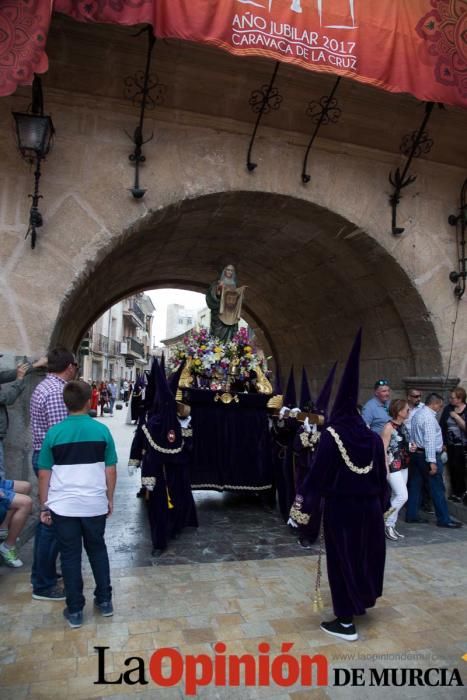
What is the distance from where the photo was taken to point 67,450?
11.0ft

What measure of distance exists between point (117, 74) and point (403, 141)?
12.8ft

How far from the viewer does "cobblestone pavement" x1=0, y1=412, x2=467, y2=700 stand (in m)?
2.85

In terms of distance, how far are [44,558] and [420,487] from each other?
16.0ft

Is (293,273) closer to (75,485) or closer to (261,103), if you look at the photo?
(261,103)

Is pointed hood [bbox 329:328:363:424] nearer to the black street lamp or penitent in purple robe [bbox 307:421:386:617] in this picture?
penitent in purple robe [bbox 307:421:386:617]

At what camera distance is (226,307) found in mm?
7605

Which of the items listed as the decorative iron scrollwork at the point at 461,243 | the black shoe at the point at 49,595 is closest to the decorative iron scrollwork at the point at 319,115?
the decorative iron scrollwork at the point at 461,243

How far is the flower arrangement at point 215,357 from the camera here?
21.9ft

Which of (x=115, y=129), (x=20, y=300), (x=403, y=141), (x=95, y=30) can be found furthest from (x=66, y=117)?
(x=403, y=141)

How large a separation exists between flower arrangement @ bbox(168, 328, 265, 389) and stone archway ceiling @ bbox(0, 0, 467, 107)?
3.49m

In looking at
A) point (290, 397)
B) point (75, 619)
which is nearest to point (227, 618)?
point (75, 619)

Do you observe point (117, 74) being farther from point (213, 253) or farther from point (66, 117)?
point (213, 253)

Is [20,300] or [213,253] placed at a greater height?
[213,253]

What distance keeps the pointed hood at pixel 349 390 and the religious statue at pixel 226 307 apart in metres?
3.98
